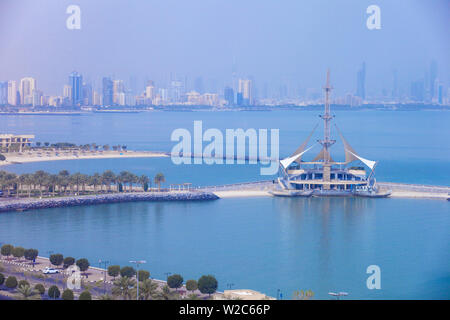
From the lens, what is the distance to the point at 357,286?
612cm

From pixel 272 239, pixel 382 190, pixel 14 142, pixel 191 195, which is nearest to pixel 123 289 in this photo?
pixel 272 239

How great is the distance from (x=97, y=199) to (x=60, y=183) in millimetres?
726

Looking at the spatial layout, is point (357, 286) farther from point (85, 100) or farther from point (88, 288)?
point (85, 100)

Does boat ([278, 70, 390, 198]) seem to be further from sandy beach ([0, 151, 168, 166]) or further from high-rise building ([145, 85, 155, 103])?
high-rise building ([145, 85, 155, 103])

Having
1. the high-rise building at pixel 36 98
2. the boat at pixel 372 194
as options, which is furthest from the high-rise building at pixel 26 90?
the boat at pixel 372 194

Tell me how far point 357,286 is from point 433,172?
32.0 feet

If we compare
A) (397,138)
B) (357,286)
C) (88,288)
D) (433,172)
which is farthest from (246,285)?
(397,138)

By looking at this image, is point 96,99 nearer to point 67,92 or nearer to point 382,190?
point 67,92

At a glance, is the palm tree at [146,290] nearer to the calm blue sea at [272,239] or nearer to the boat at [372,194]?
the calm blue sea at [272,239]

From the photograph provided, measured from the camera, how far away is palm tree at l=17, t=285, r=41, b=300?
16.4ft

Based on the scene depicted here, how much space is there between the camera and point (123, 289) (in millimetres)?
5207
